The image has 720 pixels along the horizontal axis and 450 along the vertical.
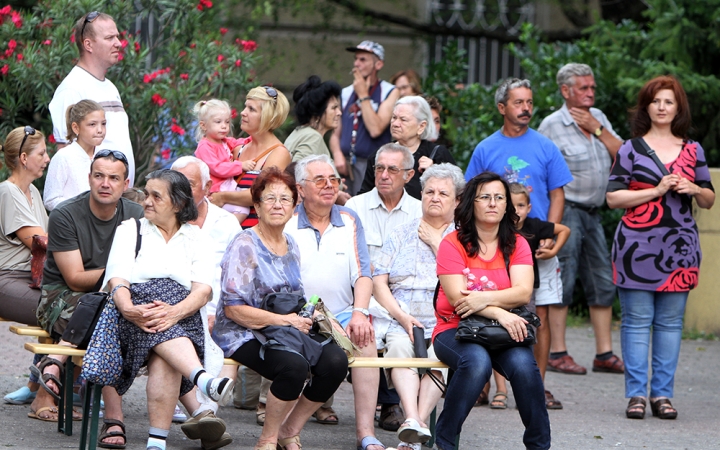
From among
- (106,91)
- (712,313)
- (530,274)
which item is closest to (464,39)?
(712,313)

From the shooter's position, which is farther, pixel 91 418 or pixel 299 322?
pixel 299 322

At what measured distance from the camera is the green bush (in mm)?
8812

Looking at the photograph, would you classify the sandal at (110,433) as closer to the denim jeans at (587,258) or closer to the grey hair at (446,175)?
the grey hair at (446,175)

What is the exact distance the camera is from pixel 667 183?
6.99 metres

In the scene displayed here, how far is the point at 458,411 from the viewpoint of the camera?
5547 millimetres

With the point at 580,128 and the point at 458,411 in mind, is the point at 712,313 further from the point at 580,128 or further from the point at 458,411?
the point at 458,411

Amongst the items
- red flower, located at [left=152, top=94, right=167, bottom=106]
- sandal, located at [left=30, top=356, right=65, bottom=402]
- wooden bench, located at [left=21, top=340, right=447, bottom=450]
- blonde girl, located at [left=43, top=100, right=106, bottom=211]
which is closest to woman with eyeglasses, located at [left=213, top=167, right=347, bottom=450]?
wooden bench, located at [left=21, top=340, right=447, bottom=450]

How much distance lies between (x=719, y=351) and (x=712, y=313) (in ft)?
2.21

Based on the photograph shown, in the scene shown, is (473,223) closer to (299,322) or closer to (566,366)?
(299,322)

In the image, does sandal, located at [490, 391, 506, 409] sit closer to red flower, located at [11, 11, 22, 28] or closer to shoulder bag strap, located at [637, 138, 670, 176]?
shoulder bag strap, located at [637, 138, 670, 176]

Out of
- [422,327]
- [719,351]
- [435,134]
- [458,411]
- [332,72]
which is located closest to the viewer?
[458,411]

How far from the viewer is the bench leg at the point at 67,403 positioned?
577 centimetres

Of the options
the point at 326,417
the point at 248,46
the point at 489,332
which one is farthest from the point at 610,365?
the point at 248,46

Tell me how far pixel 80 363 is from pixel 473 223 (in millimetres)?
2236
